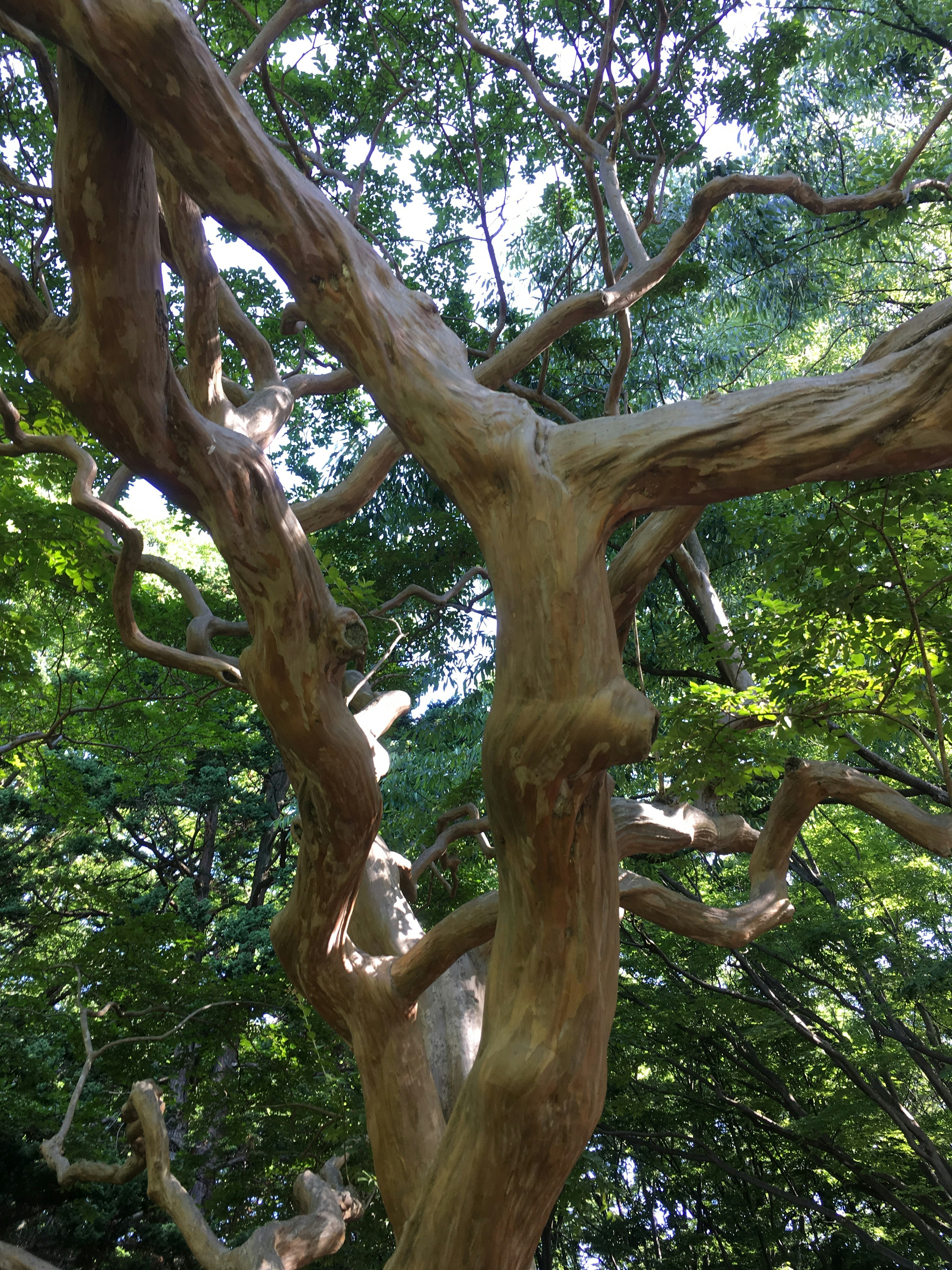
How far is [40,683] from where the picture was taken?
7.70 m

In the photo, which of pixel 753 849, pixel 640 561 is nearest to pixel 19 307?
pixel 640 561

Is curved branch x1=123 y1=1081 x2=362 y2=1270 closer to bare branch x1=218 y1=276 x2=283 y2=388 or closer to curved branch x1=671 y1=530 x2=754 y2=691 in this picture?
curved branch x1=671 y1=530 x2=754 y2=691

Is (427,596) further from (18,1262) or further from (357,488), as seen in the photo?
(18,1262)

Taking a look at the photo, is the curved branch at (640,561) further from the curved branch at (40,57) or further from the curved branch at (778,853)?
the curved branch at (40,57)

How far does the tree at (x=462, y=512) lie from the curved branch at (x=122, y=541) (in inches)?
5.3

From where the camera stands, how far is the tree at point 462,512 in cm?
199

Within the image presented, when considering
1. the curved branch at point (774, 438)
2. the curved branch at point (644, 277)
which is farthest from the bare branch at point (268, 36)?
the curved branch at point (774, 438)

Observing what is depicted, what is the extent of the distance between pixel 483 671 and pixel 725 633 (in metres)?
4.71

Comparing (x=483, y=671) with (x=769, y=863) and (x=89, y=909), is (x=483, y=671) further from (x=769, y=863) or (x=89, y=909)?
(x=89, y=909)

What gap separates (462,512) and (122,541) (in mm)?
1912

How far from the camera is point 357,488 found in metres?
4.69

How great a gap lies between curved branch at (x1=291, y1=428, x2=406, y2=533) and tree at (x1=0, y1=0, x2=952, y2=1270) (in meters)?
1.00

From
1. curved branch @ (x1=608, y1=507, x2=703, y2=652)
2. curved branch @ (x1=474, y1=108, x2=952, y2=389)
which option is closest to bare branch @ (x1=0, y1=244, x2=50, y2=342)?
curved branch @ (x1=608, y1=507, x2=703, y2=652)

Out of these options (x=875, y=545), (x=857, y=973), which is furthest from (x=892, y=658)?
(x=857, y=973)
